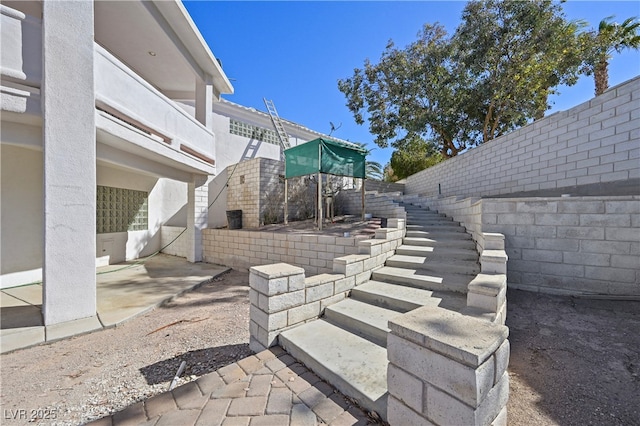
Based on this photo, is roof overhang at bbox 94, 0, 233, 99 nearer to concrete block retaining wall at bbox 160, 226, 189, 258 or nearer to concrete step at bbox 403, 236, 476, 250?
concrete block retaining wall at bbox 160, 226, 189, 258

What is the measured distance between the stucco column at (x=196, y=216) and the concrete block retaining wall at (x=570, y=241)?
24.7 ft

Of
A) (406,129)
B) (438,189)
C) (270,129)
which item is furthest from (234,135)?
(438,189)

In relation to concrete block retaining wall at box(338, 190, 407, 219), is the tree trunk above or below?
above

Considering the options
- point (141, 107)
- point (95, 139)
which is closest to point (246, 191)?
point (141, 107)

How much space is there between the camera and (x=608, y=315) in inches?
118

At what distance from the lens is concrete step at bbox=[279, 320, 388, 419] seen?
5.83 feet

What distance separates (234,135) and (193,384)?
31.3 feet

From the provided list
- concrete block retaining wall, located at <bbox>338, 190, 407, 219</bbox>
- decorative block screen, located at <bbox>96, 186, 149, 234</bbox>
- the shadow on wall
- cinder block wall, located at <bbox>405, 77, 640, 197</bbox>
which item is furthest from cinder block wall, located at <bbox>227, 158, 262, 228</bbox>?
cinder block wall, located at <bbox>405, 77, 640, 197</bbox>

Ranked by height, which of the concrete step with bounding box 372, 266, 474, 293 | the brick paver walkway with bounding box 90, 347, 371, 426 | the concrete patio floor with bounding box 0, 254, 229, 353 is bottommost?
the concrete patio floor with bounding box 0, 254, 229, 353

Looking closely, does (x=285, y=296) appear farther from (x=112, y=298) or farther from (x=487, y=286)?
(x=112, y=298)

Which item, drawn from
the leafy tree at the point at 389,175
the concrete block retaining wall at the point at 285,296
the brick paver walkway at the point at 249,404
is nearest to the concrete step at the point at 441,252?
the concrete block retaining wall at the point at 285,296

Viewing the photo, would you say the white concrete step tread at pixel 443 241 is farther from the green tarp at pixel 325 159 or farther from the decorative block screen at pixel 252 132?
the decorative block screen at pixel 252 132

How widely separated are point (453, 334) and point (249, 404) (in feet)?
4.96

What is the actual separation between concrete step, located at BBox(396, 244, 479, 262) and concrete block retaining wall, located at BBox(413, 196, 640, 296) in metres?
0.56
